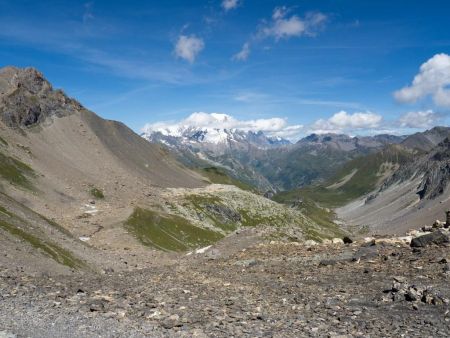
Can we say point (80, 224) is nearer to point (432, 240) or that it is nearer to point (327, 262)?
point (327, 262)

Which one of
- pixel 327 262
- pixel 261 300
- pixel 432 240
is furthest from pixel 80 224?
pixel 261 300

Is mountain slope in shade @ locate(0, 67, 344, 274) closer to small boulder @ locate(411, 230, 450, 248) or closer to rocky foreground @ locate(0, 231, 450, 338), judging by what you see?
rocky foreground @ locate(0, 231, 450, 338)

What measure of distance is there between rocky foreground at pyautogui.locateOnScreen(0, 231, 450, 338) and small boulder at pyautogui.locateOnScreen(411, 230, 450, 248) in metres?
0.10

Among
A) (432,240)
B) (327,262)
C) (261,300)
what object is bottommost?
(261,300)

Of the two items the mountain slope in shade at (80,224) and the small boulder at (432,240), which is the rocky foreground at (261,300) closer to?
the small boulder at (432,240)

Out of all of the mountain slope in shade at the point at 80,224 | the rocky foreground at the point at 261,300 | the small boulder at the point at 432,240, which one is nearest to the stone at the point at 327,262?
the rocky foreground at the point at 261,300

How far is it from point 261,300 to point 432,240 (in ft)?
51.8

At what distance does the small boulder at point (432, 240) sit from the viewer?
108 feet

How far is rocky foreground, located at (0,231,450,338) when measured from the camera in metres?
19.9

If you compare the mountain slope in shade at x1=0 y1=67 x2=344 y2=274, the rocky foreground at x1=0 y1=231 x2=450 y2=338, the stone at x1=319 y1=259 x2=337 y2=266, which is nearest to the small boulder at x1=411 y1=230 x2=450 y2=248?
the rocky foreground at x1=0 y1=231 x2=450 y2=338

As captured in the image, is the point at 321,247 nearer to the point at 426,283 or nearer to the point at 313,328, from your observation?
the point at 426,283

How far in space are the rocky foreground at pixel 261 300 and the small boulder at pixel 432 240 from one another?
0.10 m

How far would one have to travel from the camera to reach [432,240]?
33406 millimetres

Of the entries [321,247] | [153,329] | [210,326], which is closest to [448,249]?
[321,247]
